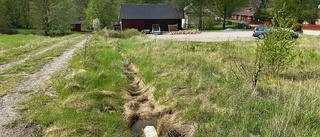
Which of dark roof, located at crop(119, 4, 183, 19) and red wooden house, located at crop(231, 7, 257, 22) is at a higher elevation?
red wooden house, located at crop(231, 7, 257, 22)

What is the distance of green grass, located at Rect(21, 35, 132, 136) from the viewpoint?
449 cm

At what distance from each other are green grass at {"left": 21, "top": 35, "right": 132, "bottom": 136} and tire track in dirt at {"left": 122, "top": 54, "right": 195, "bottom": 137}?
33 centimetres

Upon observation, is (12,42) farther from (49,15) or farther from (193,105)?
(49,15)

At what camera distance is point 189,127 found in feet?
16.3

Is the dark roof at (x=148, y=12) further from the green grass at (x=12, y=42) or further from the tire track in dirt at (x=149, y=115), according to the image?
the tire track in dirt at (x=149, y=115)

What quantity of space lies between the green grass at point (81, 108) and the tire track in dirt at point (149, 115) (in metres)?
0.33

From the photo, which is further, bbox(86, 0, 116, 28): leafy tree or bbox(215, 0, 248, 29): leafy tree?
bbox(86, 0, 116, 28): leafy tree

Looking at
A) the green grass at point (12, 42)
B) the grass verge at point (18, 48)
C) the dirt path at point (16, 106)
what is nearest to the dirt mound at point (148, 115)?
the dirt path at point (16, 106)

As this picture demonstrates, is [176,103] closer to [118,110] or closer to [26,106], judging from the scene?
[118,110]

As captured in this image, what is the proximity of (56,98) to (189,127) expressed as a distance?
4.00 metres

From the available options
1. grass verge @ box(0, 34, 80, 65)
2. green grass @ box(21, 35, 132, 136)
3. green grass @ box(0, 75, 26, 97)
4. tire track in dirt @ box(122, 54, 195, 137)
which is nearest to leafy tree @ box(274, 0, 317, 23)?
grass verge @ box(0, 34, 80, 65)

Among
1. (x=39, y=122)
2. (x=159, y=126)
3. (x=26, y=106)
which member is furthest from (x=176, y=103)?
(x=26, y=106)

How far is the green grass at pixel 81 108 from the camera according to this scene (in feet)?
14.7

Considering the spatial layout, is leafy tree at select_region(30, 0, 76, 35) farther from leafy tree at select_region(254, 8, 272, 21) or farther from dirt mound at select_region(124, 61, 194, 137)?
leafy tree at select_region(254, 8, 272, 21)
